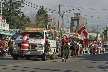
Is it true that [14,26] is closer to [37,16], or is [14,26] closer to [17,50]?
[37,16]

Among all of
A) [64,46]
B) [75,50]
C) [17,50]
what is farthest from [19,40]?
[75,50]

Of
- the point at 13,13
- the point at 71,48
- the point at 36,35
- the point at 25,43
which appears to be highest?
the point at 13,13

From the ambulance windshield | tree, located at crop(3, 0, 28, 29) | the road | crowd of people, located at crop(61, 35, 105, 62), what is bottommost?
the road

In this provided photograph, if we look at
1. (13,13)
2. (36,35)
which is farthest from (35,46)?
(13,13)

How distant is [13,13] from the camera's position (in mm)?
78250

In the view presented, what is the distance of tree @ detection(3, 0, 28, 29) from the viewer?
7656 centimetres

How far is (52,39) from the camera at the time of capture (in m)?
27.6

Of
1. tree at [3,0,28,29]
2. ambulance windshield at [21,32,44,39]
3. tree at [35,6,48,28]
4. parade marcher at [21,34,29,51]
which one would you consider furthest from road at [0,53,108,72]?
tree at [35,6,48,28]

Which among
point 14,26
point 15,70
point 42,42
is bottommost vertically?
point 15,70

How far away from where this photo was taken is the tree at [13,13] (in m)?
76.6

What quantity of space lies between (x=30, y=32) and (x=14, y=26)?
52.5 metres

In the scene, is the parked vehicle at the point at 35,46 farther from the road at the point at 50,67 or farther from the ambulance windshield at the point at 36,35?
the road at the point at 50,67

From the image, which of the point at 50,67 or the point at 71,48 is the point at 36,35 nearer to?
the point at 50,67

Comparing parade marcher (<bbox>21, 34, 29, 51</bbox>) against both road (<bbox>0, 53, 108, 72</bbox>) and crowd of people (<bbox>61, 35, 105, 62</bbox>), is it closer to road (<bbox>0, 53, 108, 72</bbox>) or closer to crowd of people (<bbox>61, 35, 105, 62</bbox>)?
road (<bbox>0, 53, 108, 72</bbox>)
